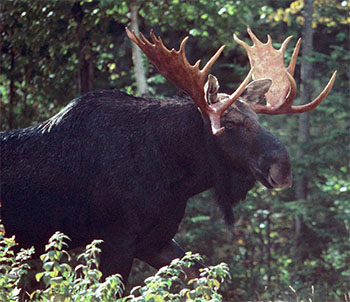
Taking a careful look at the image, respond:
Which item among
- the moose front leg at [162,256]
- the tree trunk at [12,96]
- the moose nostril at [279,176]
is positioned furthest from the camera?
the tree trunk at [12,96]

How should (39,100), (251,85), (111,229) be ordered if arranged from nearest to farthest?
1. (111,229)
2. (251,85)
3. (39,100)

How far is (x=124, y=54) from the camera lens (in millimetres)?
11648

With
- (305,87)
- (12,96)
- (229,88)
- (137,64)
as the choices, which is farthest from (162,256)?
(305,87)

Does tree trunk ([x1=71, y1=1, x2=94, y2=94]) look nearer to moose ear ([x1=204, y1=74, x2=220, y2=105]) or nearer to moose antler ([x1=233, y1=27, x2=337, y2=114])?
moose antler ([x1=233, y1=27, x2=337, y2=114])

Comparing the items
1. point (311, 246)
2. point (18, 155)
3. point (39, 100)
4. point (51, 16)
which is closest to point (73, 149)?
point (18, 155)

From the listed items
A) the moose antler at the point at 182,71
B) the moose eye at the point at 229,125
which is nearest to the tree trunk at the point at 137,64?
the moose antler at the point at 182,71

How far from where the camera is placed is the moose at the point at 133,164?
19.7ft

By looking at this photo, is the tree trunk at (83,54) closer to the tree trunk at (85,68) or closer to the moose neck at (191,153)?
the tree trunk at (85,68)

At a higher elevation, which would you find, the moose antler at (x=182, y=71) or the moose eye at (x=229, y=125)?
the moose antler at (x=182, y=71)

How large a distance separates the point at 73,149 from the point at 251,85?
5.13 feet

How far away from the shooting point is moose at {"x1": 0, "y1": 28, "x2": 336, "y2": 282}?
600 cm

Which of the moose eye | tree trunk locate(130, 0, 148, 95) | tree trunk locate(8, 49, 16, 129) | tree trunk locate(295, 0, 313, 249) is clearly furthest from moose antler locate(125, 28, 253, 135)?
tree trunk locate(295, 0, 313, 249)

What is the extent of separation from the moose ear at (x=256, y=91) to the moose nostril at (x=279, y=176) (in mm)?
878

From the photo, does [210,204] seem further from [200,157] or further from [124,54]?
[200,157]
